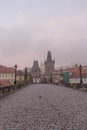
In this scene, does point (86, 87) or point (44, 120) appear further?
point (86, 87)

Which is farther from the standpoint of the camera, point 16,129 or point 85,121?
point 85,121

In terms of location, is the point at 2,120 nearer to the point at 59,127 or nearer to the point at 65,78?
the point at 59,127

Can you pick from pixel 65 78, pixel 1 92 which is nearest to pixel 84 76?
pixel 65 78

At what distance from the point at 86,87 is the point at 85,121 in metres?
33.0

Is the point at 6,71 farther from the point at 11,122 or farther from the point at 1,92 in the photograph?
the point at 11,122

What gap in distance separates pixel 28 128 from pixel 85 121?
9.11 feet

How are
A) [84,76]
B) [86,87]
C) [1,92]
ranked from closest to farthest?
[1,92] < [86,87] < [84,76]

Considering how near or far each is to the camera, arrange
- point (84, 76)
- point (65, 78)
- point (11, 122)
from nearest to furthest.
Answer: point (11, 122) → point (84, 76) → point (65, 78)

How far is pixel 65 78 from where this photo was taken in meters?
193

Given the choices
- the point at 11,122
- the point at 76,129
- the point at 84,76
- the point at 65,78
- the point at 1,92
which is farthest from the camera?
the point at 65,78

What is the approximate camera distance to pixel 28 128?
10.4 m

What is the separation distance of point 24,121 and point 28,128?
5.93 ft

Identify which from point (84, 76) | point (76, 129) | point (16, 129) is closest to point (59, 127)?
A: point (76, 129)

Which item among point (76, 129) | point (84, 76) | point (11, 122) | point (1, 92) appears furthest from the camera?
point (84, 76)
